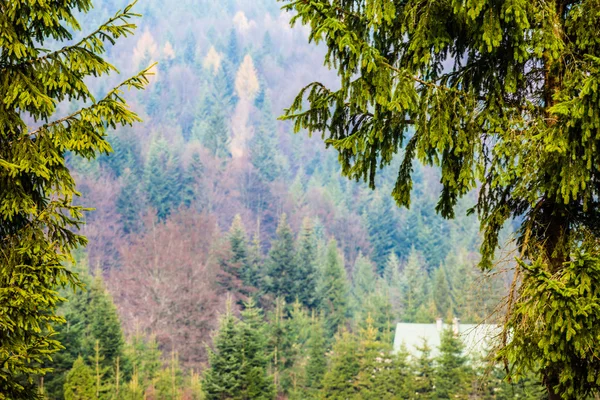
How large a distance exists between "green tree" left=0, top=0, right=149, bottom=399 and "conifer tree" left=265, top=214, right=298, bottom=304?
46856mm

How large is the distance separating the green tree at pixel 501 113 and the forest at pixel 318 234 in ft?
0.06

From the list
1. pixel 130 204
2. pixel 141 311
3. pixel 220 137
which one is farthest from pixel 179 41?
pixel 141 311

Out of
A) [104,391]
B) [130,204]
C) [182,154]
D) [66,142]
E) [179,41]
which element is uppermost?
[179,41]

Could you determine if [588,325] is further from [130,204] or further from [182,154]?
[182,154]

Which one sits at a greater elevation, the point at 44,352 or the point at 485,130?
the point at 485,130

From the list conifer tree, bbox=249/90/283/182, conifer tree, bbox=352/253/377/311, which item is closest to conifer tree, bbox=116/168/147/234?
conifer tree, bbox=249/90/283/182

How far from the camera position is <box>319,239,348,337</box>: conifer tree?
5350 centimetres

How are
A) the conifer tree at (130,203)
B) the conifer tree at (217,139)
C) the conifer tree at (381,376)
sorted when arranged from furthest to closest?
the conifer tree at (217,139) → the conifer tree at (130,203) → the conifer tree at (381,376)

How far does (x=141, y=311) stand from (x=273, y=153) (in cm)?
5335

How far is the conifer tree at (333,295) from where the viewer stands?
5350cm

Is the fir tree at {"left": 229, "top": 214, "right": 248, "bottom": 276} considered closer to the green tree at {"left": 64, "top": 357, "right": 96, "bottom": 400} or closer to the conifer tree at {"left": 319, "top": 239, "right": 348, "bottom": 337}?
the conifer tree at {"left": 319, "top": 239, "right": 348, "bottom": 337}

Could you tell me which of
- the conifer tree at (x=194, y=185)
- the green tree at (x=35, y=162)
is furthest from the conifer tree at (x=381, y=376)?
the conifer tree at (x=194, y=185)

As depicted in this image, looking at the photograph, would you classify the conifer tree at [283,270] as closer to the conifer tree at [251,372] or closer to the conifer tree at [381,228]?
the conifer tree at [251,372]

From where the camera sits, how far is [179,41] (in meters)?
160
